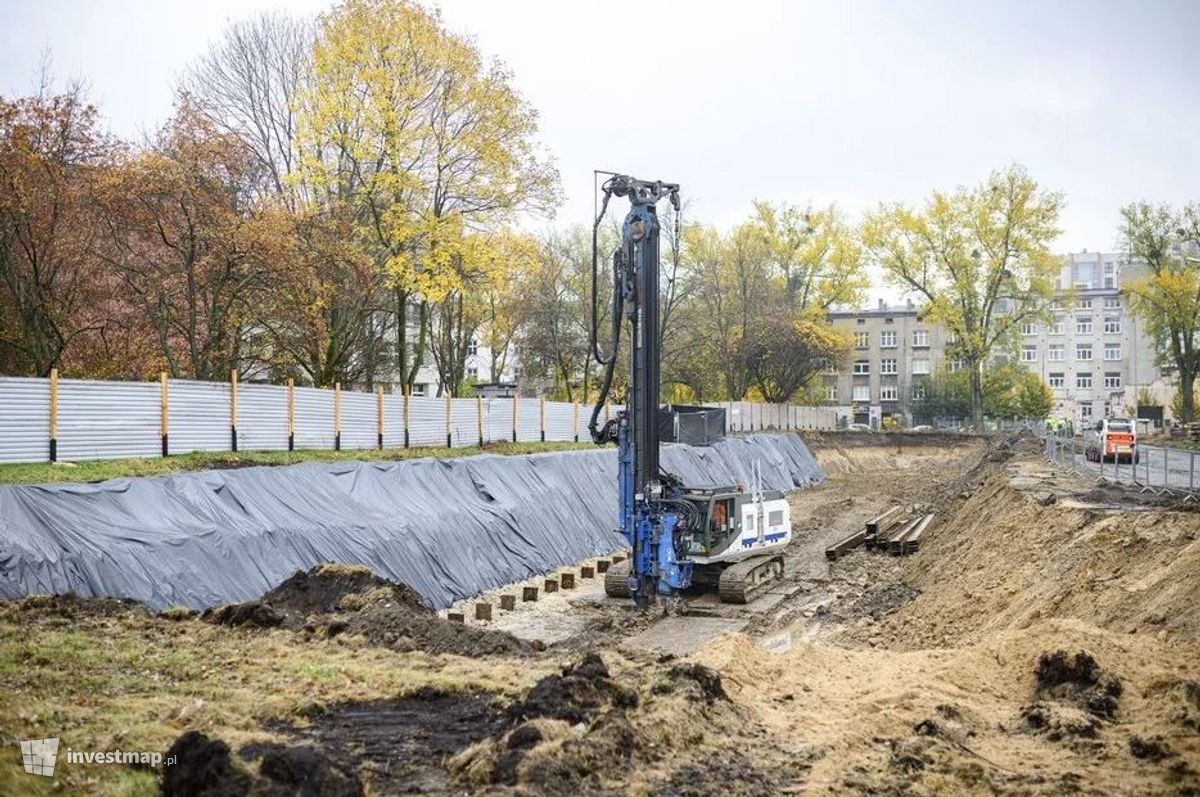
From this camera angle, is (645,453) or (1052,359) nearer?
(645,453)

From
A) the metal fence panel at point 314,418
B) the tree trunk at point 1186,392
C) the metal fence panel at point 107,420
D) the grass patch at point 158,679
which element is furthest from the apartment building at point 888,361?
the grass patch at point 158,679

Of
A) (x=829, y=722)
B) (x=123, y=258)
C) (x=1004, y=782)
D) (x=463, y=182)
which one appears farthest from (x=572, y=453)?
(x=1004, y=782)

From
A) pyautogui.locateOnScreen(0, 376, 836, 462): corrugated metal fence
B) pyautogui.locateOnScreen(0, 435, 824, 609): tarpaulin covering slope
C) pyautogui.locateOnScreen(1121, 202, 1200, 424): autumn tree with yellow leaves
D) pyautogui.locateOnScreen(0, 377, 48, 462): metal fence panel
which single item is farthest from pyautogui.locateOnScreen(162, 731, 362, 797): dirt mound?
pyautogui.locateOnScreen(1121, 202, 1200, 424): autumn tree with yellow leaves

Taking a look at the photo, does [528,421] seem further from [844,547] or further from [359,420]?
[844,547]

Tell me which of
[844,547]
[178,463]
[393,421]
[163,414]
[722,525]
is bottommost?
[844,547]

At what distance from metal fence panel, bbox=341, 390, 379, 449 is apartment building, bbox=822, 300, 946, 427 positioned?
211ft

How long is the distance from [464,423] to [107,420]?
519 inches

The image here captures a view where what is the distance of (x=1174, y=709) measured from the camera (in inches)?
336

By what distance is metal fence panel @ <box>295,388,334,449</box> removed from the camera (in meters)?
22.8

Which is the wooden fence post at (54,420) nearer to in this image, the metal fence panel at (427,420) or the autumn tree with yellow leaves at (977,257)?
the metal fence panel at (427,420)

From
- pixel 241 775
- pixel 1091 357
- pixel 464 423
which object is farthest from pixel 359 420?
pixel 1091 357

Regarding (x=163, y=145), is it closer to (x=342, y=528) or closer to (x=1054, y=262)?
(x=342, y=528)

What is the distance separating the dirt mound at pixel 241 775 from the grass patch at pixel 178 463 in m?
9.32

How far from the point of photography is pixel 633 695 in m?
8.48
